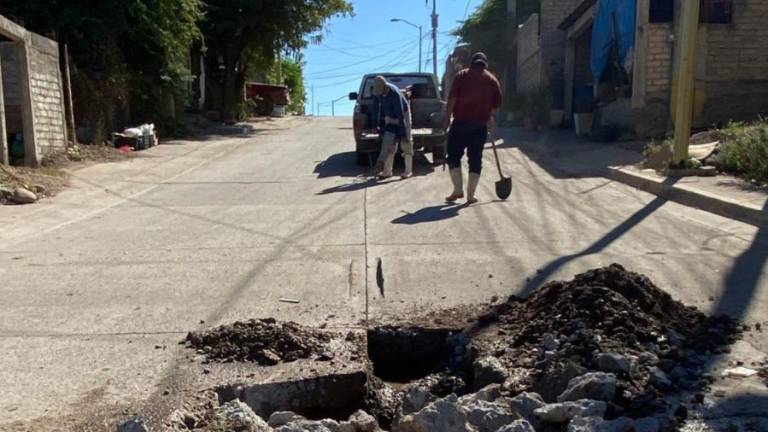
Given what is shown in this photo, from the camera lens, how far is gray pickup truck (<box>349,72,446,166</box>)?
13062 millimetres

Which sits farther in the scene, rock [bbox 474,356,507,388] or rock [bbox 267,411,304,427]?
rock [bbox 474,356,507,388]

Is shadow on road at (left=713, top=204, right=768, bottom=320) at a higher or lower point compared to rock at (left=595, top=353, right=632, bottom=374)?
lower

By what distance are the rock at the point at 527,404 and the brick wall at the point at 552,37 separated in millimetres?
21460

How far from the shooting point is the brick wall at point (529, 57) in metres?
25.2

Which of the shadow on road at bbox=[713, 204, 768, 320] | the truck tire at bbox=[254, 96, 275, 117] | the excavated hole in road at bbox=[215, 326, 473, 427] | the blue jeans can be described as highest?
the truck tire at bbox=[254, 96, 275, 117]

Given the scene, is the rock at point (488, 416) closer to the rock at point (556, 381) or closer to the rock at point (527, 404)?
the rock at point (527, 404)

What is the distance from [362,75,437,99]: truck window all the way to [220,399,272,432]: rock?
1146 cm

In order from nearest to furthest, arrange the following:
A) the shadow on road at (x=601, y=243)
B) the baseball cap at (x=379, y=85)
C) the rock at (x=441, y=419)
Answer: the rock at (x=441, y=419)
the shadow on road at (x=601, y=243)
the baseball cap at (x=379, y=85)

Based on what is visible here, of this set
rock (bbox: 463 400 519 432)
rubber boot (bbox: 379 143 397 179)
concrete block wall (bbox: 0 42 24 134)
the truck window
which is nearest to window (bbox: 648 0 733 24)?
the truck window

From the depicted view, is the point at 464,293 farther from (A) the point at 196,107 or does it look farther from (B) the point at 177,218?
(A) the point at 196,107

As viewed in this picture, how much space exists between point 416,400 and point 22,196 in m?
8.06

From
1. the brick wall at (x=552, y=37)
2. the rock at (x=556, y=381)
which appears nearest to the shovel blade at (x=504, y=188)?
the rock at (x=556, y=381)

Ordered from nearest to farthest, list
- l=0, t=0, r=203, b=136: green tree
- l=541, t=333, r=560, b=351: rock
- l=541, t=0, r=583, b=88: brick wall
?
l=541, t=333, r=560, b=351: rock → l=0, t=0, r=203, b=136: green tree → l=541, t=0, r=583, b=88: brick wall

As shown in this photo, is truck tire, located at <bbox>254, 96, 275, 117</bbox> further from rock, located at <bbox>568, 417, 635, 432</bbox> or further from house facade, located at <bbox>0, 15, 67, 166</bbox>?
rock, located at <bbox>568, 417, 635, 432</bbox>
